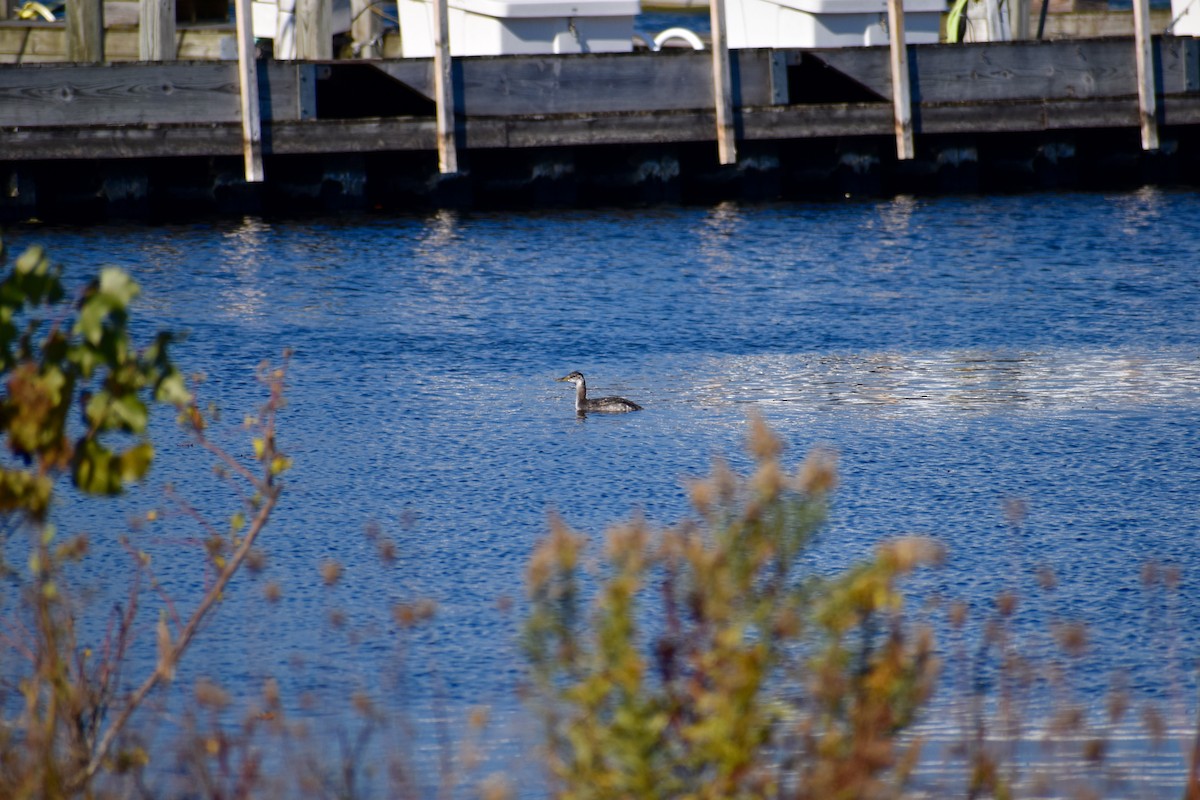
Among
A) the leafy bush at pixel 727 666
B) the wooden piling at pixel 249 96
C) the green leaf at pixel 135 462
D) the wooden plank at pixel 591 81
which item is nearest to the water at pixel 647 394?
the wooden piling at pixel 249 96

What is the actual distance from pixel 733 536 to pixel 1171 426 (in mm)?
10036

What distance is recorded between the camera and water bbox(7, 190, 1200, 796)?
8898 mm

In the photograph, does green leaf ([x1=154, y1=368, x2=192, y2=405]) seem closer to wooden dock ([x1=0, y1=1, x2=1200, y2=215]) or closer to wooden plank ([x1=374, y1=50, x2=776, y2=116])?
wooden dock ([x1=0, y1=1, x2=1200, y2=215])

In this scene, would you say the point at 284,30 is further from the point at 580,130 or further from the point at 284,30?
the point at 580,130

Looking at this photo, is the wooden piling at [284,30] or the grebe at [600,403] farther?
the wooden piling at [284,30]

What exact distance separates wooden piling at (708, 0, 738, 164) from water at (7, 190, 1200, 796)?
1.06m

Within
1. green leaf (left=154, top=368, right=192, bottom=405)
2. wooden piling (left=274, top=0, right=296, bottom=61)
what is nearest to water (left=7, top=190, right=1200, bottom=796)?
green leaf (left=154, top=368, right=192, bottom=405)

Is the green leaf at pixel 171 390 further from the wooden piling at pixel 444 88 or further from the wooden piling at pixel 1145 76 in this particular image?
the wooden piling at pixel 1145 76

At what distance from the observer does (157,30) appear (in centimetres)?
2380

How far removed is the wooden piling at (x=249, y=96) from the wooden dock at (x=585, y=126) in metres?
0.09

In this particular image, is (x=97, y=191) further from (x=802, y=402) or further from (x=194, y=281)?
(x=802, y=402)

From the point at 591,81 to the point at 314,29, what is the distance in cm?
445

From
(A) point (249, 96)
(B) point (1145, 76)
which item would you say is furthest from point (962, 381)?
(B) point (1145, 76)

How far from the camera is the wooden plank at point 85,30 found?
2361cm
